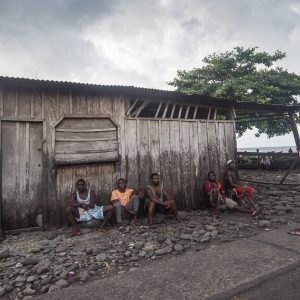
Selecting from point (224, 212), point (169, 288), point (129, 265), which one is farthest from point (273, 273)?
point (224, 212)

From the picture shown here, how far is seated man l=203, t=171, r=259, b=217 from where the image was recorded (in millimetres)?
7719

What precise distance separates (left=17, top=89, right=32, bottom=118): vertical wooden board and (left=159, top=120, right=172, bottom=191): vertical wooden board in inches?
129

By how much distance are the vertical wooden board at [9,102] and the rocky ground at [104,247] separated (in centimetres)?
249

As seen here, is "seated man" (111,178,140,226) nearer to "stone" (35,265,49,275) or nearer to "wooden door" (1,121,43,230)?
"wooden door" (1,121,43,230)

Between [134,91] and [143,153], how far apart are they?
61.9 inches

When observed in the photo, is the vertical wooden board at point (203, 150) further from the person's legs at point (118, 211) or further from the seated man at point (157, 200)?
the person's legs at point (118, 211)

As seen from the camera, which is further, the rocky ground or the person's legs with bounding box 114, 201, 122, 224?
the person's legs with bounding box 114, 201, 122, 224

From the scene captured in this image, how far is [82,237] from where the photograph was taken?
5.75 meters

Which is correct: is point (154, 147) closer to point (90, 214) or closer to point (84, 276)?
point (90, 214)

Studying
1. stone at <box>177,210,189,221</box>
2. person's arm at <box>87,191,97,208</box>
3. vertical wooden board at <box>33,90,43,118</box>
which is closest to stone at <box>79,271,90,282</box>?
person's arm at <box>87,191,97,208</box>

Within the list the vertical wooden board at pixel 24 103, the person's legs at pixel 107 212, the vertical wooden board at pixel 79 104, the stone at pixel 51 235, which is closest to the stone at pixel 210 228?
the person's legs at pixel 107 212

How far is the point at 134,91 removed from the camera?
709 cm

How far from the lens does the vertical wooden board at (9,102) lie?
596 centimetres

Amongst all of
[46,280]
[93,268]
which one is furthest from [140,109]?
[46,280]
